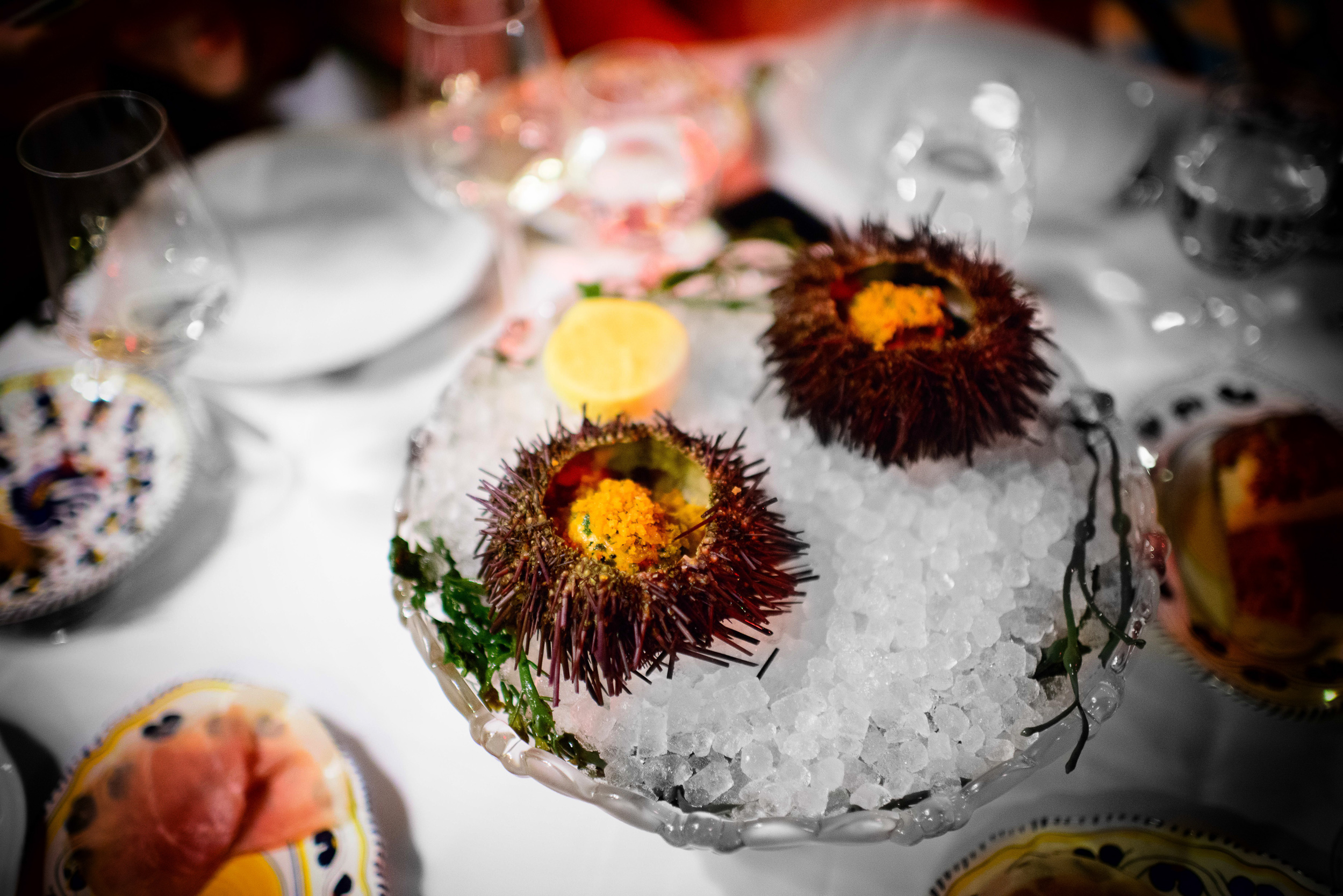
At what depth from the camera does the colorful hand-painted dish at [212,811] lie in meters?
0.61

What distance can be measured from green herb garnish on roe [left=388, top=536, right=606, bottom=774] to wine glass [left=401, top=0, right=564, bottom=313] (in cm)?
42

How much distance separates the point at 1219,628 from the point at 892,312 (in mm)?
359

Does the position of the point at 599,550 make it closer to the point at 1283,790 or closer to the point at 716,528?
the point at 716,528

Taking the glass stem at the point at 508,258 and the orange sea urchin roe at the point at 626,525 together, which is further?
the glass stem at the point at 508,258

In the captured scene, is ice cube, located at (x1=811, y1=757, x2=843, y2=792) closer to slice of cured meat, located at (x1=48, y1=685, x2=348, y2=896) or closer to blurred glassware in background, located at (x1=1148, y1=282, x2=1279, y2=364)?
slice of cured meat, located at (x1=48, y1=685, x2=348, y2=896)

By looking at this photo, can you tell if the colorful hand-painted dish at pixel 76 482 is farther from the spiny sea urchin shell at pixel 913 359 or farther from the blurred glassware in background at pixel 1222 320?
the blurred glassware in background at pixel 1222 320

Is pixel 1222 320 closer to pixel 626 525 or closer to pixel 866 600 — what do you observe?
pixel 866 600

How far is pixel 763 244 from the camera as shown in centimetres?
90

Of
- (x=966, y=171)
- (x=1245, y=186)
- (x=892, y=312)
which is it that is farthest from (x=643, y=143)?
(x=1245, y=186)

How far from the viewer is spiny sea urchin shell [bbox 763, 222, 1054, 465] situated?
666 millimetres

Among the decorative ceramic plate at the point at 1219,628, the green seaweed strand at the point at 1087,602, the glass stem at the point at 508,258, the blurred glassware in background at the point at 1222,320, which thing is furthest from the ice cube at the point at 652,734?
the blurred glassware in background at the point at 1222,320

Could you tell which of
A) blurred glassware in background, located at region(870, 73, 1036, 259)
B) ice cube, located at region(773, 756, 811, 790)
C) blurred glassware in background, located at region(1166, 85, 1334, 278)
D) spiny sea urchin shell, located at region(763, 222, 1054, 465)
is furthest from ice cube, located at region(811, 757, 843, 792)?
blurred glassware in background, located at region(1166, 85, 1334, 278)

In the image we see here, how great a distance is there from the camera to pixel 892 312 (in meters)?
0.69

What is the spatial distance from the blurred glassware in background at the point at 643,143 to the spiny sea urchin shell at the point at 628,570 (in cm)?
45
